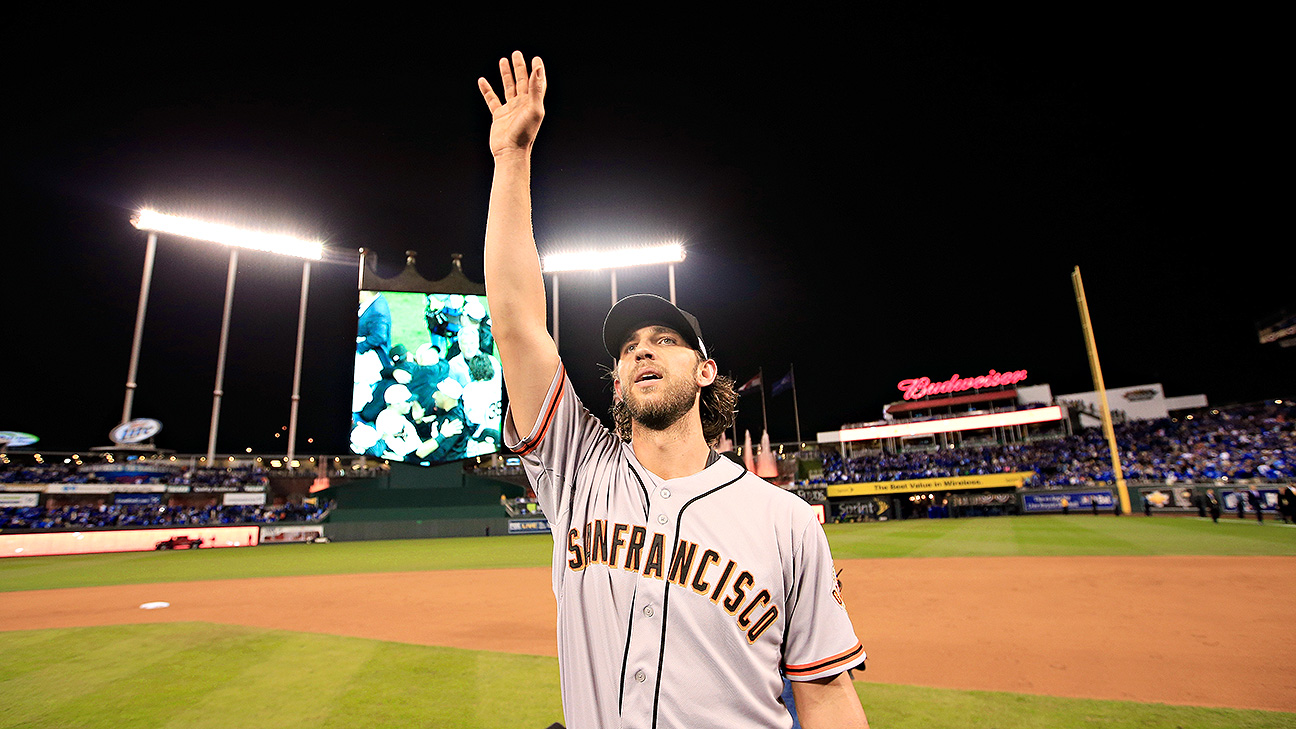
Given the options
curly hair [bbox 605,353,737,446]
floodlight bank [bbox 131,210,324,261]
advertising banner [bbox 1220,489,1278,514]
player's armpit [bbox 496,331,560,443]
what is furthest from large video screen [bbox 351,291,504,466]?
advertising banner [bbox 1220,489,1278,514]

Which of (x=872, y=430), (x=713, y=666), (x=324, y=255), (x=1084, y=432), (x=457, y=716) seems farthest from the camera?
(x=872, y=430)

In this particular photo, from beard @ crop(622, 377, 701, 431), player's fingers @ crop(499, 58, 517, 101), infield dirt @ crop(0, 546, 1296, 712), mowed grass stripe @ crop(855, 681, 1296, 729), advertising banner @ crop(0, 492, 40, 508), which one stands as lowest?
infield dirt @ crop(0, 546, 1296, 712)

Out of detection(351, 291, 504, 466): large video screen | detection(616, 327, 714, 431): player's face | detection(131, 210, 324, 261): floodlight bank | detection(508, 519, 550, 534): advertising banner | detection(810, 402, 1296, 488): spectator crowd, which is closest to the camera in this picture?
detection(616, 327, 714, 431): player's face

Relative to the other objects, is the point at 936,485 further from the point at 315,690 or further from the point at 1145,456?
the point at 315,690

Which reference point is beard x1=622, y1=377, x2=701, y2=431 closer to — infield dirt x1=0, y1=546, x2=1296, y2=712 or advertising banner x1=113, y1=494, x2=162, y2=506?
infield dirt x1=0, y1=546, x2=1296, y2=712

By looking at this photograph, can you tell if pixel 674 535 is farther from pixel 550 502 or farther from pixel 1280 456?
pixel 1280 456

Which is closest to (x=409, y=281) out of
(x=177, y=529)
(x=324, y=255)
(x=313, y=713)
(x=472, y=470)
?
(x=324, y=255)

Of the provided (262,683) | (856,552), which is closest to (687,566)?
(262,683)

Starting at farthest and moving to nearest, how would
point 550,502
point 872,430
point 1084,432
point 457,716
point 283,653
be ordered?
1. point 872,430
2. point 1084,432
3. point 283,653
4. point 457,716
5. point 550,502
